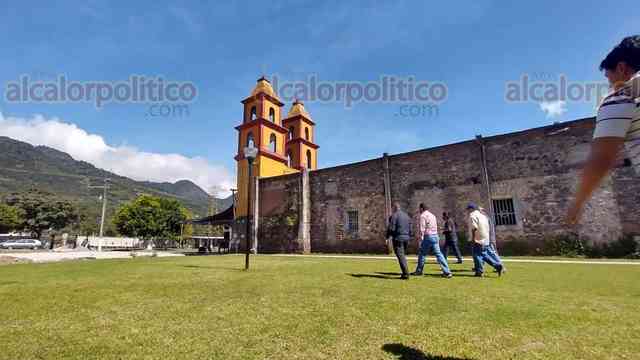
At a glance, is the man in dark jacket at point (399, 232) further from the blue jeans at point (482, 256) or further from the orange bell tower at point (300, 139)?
the orange bell tower at point (300, 139)

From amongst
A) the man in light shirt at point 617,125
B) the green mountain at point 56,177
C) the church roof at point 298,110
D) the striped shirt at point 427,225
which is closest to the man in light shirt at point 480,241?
the striped shirt at point 427,225

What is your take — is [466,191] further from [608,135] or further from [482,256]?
[608,135]

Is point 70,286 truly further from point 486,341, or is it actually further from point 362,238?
point 362,238

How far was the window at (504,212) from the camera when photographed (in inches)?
622

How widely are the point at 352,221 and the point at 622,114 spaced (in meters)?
19.8

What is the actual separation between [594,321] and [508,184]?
1433 cm

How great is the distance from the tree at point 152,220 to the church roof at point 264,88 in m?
22.6

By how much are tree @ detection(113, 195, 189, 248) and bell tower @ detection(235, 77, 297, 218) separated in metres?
20.2

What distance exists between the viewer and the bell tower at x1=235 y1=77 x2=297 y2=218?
2641 cm

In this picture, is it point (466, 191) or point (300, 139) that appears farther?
point (300, 139)

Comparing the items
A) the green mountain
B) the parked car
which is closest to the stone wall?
the parked car

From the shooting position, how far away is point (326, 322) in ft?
11.1

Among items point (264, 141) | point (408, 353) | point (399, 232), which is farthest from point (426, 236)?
point (264, 141)

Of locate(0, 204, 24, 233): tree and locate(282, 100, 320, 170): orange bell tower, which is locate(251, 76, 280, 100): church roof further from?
locate(0, 204, 24, 233): tree
